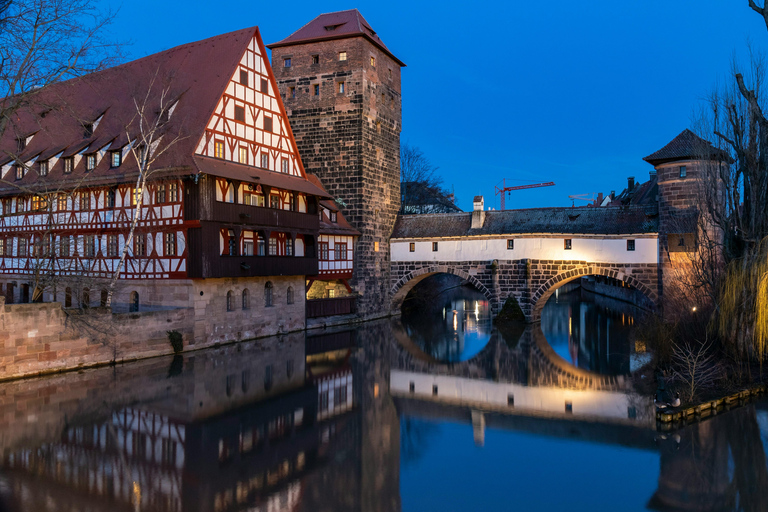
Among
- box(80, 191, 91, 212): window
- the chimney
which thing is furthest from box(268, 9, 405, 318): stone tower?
box(80, 191, 91, 212): window

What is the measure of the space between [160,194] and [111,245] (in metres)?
2.99

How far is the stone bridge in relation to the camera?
2673 centimetres

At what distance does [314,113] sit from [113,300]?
13.8 metres

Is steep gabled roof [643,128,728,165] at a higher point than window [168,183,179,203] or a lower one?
higher

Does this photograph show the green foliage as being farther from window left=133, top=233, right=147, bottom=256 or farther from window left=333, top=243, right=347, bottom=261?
window left=333, top=243, right=347, bottom=261

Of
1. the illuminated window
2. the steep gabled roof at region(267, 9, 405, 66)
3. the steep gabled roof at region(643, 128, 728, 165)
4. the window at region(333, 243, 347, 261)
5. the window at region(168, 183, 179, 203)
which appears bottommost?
the window at region(333, 243, 347, 261)

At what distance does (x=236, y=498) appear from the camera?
27.1ft

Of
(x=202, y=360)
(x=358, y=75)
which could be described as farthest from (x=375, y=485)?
(x=358, y=75)

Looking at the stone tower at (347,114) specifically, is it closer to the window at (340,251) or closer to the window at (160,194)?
the window at (340,251)

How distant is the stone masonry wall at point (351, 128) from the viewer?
2947 cm

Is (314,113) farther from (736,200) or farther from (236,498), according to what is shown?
(236,498)

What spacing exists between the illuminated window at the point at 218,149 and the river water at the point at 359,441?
270 inches

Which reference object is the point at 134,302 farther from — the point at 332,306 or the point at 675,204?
the point at 675,204

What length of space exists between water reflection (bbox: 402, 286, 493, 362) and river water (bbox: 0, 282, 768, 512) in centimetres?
300
